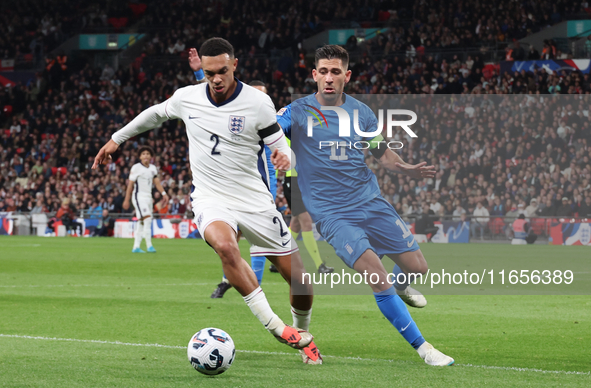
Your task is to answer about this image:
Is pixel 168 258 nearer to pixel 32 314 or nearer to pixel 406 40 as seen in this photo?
pixel 32 314

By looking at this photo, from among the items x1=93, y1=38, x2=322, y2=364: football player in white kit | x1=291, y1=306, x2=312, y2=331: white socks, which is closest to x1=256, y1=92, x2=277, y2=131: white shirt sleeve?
x1=93, y1=38, x2=322, y2=364: football player in white kit

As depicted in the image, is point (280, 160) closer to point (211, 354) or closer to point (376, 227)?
point (376, 227)

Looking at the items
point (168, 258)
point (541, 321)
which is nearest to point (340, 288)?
point (541, 321)

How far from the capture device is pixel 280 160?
5582 millimetres

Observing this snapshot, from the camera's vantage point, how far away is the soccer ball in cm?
501

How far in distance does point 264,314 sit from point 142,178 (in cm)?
1285

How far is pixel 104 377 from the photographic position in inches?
194

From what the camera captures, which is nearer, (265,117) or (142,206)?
(265,117)

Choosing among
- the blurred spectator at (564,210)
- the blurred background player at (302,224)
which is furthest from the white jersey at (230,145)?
the blurred spectator at (564,210)

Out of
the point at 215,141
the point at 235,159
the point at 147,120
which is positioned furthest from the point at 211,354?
the point at 147,120

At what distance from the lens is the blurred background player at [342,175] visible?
5934 millimetres

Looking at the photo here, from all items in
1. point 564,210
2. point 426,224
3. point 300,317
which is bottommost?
point 426,224

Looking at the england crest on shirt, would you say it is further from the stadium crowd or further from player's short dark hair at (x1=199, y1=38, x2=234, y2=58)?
the stadium crowd

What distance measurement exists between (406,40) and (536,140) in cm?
1183
